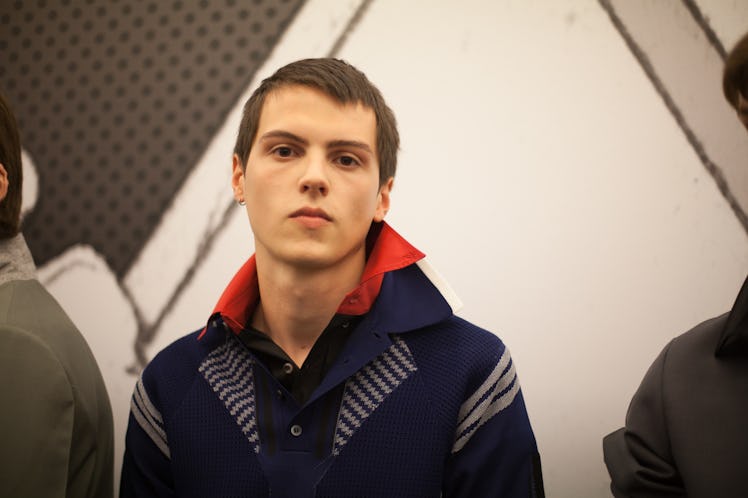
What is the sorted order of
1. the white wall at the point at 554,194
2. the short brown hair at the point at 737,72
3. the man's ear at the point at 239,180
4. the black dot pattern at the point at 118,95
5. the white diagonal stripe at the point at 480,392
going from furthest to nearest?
the black dot pattern at the point at 118,95 < the white wall at the point at 554,194 < the man's ear at the point at 239,180 < the white diagonal stripe at the point at 480,392 < the short brown hair at the point at 737,72

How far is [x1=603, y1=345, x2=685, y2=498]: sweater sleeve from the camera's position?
835mm

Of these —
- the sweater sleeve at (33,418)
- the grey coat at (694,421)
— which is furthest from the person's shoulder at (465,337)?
the sweater sleeve at (33,418)

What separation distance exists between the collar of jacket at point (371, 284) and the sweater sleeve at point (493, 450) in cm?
14

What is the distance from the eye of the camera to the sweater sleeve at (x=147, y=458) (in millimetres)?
977

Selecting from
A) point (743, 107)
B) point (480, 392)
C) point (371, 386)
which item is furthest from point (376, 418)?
point (743, 107)

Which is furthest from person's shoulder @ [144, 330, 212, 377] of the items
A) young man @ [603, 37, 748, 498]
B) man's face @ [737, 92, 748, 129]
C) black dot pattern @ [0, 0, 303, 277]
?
man's face @ [737, 92, 748, 129]

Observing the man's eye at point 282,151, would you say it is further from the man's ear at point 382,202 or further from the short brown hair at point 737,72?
the short brown hair at point 737,72

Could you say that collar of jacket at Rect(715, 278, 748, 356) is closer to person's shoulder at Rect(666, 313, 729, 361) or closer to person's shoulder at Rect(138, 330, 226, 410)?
person's shoulder at Rect(666, 313, 729, 361)

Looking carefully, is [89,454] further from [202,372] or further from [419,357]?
[419,357]

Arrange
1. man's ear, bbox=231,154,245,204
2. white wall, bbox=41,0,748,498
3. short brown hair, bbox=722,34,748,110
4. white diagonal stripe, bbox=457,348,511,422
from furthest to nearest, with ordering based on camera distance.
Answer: white wall, bbox=41,0,748,498 → man's ear, bbox=231,154,245,204 → white diagonal stripe, bbox=457,348,511,422 → short brown hair, bbox=722,34,748,110

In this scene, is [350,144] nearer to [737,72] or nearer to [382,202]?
[382,202]

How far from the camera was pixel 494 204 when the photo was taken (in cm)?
131

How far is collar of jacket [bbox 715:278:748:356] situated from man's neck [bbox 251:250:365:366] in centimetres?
49

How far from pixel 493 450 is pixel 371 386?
0.18 m
